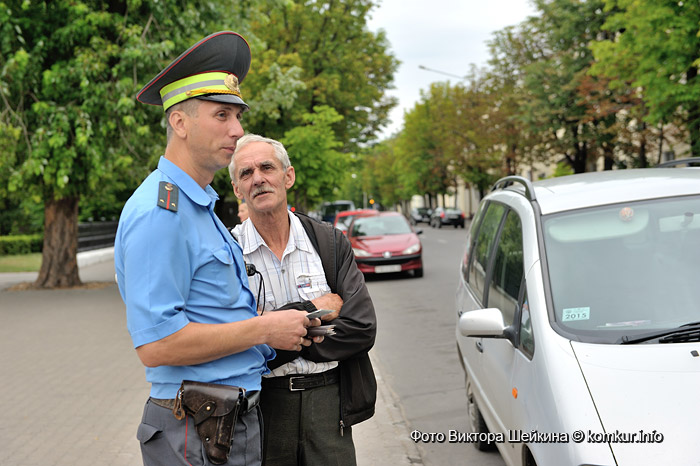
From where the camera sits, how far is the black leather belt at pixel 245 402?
211 cm

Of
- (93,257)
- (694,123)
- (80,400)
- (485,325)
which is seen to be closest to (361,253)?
(694,123)

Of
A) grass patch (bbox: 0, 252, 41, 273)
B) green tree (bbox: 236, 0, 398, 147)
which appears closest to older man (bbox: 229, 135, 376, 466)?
grass patch (bbox: 0, 252, 41, 273)

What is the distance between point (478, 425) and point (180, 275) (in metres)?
3.50

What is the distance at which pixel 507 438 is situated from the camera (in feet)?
11.6

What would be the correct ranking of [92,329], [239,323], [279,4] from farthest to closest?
[279,4] → [92,329] → [239,323]

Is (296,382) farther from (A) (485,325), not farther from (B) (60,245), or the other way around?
(B) (60,245)

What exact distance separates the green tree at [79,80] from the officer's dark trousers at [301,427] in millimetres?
11522

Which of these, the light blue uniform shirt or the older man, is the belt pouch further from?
the older man

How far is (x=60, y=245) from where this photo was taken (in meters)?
16.5

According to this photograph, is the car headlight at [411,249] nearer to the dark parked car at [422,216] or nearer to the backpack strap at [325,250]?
the backpack strap at [325,250]

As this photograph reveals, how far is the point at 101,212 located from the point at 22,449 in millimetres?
36937

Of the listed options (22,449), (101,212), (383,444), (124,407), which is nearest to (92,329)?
(124,407)

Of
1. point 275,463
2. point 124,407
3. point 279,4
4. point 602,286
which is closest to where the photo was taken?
point 275,463

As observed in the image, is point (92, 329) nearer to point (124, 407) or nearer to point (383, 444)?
point (124, 407)
